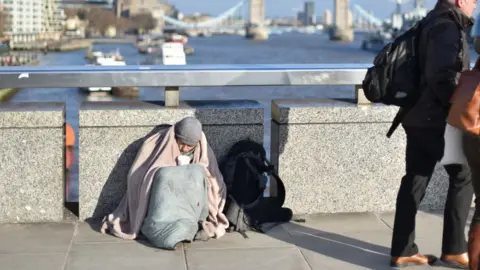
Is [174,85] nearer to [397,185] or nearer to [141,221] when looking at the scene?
[141,221]

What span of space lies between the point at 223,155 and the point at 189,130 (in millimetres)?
593

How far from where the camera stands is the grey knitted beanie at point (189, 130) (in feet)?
16.9

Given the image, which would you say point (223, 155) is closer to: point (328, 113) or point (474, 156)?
point (328, 113)

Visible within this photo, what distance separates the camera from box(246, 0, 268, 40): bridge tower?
518ft

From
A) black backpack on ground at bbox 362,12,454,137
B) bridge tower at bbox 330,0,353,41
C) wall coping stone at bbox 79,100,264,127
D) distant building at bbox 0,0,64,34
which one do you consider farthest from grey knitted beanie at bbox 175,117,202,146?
bridge tower at bbox 330,0,353,41

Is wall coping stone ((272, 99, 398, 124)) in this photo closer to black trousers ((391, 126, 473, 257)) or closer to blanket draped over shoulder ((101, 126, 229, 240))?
blanket draped over shoulder ((101, 126, 229, 240))

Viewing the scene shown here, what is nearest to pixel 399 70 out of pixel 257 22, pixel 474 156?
pixel 474 156

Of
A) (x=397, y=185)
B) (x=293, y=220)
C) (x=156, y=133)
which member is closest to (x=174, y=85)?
(x=156, y=133)

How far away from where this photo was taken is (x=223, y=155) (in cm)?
568

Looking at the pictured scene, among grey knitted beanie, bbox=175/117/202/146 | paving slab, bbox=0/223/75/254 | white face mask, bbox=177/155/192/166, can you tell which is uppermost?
grey knitted beanie, bbox=175/117/202/146

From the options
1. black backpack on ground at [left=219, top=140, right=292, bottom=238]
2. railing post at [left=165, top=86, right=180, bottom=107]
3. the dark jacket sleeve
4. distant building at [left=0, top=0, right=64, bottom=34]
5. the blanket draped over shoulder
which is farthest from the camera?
distant building at [left=0, top=0, right=64, bottom=34]

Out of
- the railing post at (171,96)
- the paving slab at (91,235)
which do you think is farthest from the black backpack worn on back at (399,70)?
the paving slab at (91,235)

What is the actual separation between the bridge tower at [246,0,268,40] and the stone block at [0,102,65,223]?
505 ft

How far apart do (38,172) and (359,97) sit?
2140mm
